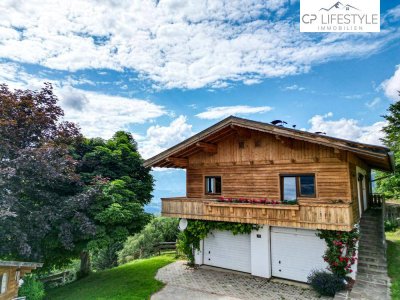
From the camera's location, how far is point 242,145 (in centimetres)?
1593

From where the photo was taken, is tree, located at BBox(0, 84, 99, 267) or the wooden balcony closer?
the wooden balcony

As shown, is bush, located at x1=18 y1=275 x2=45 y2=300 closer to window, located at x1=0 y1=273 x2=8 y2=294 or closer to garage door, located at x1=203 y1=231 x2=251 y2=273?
window, located at x1=0 y1=273 x2=8 y2=294

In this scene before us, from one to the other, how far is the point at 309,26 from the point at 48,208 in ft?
54.2

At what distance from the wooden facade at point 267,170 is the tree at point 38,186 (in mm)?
4824

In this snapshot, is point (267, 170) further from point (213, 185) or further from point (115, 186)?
point (115, 186)

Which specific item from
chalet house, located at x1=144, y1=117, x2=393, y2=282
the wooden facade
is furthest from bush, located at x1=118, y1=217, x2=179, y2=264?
the wooden facade

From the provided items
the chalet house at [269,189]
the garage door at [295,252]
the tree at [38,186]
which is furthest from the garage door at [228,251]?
the tree at [38,186]

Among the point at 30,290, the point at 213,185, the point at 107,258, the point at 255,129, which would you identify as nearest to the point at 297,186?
the point at 255,129

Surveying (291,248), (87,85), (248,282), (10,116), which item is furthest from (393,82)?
(10,116)

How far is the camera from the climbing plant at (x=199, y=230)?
47.8ft

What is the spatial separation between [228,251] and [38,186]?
11548 mm

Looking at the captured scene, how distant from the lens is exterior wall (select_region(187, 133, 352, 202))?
12.9m

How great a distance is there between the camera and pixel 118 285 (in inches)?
582

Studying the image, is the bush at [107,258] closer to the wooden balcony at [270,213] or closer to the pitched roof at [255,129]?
the pitched roof at [255,129]
